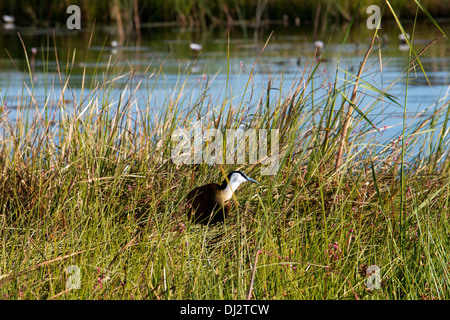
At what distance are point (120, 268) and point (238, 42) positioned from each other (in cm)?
885

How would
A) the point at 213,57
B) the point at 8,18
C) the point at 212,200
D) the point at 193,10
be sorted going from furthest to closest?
1. the point at 193,10
2. the point at 8,18
3. the point at 213,57
4. the point at 212,200

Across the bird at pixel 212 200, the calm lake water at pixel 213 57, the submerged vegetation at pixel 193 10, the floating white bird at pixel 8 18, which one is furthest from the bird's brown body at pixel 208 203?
the floating white bird at pixel 8 18

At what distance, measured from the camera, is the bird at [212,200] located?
2104 millimetres

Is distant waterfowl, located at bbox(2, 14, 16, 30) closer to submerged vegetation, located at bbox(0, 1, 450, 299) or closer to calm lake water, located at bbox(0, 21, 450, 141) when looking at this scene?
calm lake water, located at bbox(0, 21, 450, 141)

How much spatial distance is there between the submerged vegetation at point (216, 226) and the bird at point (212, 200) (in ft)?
0.32

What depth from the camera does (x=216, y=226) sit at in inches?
98.0

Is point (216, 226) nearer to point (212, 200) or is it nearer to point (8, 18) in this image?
point (212, 200)

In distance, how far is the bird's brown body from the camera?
2.13 m

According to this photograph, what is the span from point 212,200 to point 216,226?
0.37m

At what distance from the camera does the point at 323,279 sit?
1.89 m

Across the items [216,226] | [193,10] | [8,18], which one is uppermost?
[193,10]

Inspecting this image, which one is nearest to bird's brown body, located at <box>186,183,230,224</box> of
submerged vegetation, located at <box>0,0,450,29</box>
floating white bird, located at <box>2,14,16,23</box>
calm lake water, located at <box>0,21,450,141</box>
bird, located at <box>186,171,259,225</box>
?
bird, located at <box>186,171,259,225</box>

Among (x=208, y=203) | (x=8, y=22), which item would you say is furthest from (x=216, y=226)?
(x=8, y=22)

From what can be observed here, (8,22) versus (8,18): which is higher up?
(8,22)
